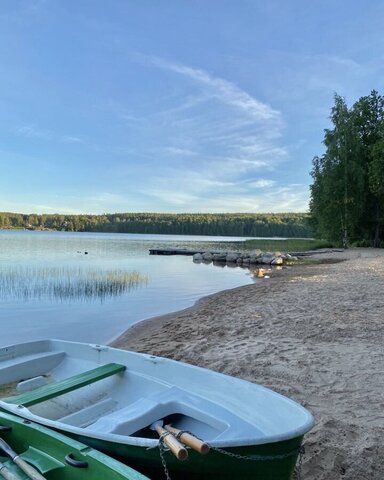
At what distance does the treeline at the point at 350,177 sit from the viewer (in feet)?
127

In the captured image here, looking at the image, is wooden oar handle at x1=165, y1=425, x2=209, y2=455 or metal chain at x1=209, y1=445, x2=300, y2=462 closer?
wooden oar handle at x1=165, y1=425, x2=209, y2=455

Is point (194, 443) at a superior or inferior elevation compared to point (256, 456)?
superior

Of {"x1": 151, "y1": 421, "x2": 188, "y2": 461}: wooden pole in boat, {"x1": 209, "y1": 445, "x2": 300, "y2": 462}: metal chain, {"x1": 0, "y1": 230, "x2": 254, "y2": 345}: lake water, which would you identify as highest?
{"x1": 151, "y1": 421, "x2": 188, "y2": 461}: wooden pole in boat

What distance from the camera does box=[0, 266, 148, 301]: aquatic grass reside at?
16844 mm

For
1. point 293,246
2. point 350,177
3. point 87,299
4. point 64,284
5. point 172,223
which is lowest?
point 87,299

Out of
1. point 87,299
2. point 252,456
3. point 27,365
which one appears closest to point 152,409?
point 252,456

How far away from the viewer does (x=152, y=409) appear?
3527 millimetres

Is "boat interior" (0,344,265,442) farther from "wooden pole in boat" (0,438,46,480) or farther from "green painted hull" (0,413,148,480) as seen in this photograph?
"wooden pole in boat" (0,438,46,480)

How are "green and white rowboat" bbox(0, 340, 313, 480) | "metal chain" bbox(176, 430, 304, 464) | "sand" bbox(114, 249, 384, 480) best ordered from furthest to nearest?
"sand" bbox(114, 249, 384, 480), "green and white rowboat" bbox(0, 340, 313, 480), "metal chain" bbox(176, 430, 304, 464)

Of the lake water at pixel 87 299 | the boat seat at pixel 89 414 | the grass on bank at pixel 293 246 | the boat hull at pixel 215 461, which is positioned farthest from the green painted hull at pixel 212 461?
the grass on bank at pixel 293 246

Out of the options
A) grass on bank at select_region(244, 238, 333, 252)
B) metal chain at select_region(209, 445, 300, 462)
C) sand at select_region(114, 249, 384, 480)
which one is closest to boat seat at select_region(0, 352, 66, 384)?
sand at select_region(114, 249, 384, 480)

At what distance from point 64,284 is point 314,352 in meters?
14.8

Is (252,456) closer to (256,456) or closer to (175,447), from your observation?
(256,456)

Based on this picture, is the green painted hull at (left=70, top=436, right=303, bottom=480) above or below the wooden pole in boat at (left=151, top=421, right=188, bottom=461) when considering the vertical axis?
below
